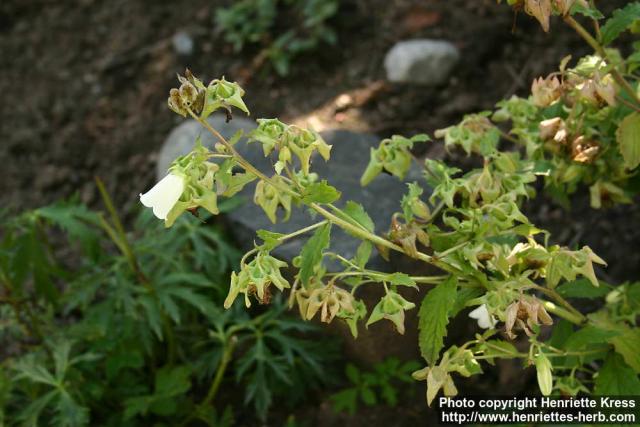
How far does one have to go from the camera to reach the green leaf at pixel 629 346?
1586 mm

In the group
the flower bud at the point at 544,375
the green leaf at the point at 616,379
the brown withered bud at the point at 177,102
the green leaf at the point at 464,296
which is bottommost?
the green leaf at the point at 616,379

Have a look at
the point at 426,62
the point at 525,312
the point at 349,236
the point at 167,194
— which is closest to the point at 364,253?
the point at 525,312

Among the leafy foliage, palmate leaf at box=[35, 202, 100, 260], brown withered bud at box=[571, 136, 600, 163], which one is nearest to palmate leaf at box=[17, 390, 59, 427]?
the leafy foliage

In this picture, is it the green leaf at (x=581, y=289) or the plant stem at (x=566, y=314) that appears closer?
the plant stem at (x=566, y=314)

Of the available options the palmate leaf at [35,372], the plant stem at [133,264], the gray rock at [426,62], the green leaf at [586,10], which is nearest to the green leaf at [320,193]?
the green leaf at [586,10]

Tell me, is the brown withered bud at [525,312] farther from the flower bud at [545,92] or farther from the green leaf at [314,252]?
the flower bud at [545,92]

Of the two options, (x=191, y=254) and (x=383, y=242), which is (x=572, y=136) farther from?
(x=191, y=254)

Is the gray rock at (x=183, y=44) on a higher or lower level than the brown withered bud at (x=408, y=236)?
lower

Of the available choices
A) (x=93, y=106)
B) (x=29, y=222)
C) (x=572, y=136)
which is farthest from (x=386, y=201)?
(x=93, y=106)

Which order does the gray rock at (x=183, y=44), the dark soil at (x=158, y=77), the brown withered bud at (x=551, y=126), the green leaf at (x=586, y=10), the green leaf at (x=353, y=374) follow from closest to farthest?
the green leaf at (x=586, y=10), the brown withered bud at (x=551, y=126), the green leaf at (x=353, y=374), the dark soil at (x=158, y=77), the gray rock at (x=183, y=44)

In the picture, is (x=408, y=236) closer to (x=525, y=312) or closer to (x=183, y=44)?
(x=525, y=312)

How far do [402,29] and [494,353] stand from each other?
90.3 inches

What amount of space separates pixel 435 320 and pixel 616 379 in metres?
0.47

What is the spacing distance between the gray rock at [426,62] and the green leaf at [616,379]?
190 cm
